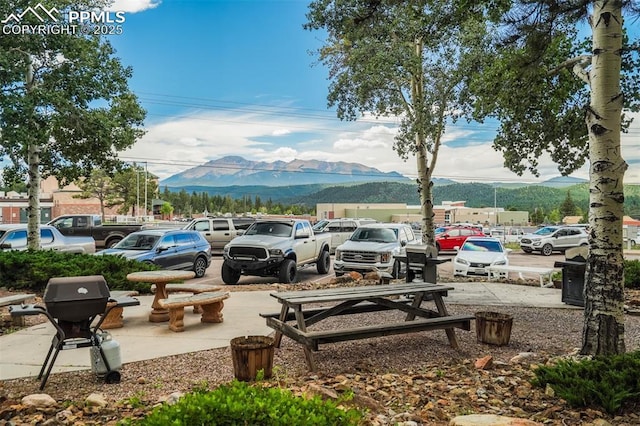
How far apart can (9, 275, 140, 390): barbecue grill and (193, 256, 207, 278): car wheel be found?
33.3 feet

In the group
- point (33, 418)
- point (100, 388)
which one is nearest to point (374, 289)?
point (100, 388)

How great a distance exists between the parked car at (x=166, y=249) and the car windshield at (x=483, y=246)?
8.69 meters

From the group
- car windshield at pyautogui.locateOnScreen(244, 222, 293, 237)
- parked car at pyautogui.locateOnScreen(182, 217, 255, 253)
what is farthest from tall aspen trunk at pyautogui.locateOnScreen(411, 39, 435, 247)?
parked car at pyautogui.locateOnScreen(182, 217, 255, 253)

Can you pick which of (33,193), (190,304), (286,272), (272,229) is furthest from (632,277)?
(33,193)

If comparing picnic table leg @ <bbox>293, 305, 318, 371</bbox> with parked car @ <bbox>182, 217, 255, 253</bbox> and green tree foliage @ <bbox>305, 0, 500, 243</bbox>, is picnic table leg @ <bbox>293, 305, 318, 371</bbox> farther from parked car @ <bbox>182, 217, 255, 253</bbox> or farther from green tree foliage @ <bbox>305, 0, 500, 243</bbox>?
parked car @ <bbox>182, 217, 255, 253</bbox>

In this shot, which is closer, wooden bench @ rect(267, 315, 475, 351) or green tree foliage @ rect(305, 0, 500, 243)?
wooden bench @ rect(267, 315, 475, 351)

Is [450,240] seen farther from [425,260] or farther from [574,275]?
[425,260]

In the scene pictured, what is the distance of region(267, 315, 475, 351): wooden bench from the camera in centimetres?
518

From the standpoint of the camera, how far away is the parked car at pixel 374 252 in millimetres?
14117

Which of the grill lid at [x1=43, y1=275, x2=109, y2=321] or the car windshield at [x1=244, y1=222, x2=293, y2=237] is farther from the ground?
the car windshield at [x1=244, y1=222, x2=293, y2=237]

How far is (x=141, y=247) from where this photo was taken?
1378cm

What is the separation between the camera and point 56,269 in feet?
33.6

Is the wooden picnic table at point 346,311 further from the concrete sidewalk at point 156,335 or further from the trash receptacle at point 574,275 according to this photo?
the trash receptacle at point 574,275

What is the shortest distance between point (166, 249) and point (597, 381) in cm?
1182
